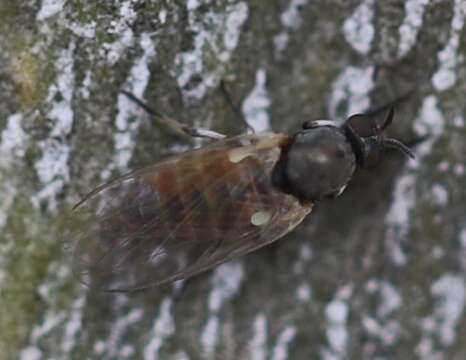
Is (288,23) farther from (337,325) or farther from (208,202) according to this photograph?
(337,325)

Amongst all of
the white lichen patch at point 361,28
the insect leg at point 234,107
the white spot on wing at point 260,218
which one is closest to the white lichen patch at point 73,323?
the white spot on wing at point 260,218

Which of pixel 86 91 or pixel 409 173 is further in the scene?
pixel 409 173

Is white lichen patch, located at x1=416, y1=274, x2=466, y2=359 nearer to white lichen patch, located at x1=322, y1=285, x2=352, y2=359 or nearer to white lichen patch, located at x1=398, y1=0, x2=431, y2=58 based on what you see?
white lichen patch, located at x1=322, y1=285, x2=352, y2=359

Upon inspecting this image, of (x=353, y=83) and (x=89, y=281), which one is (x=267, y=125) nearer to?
(x=353, y=83)

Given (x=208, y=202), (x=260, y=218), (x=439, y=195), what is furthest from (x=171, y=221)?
(x=439, y=195)

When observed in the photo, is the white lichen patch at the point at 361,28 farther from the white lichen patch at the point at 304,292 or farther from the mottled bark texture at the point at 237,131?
the white lichen patch at the point at 304,292

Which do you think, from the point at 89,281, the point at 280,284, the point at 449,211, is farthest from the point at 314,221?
the point at 89,281

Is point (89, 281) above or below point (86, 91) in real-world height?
below
